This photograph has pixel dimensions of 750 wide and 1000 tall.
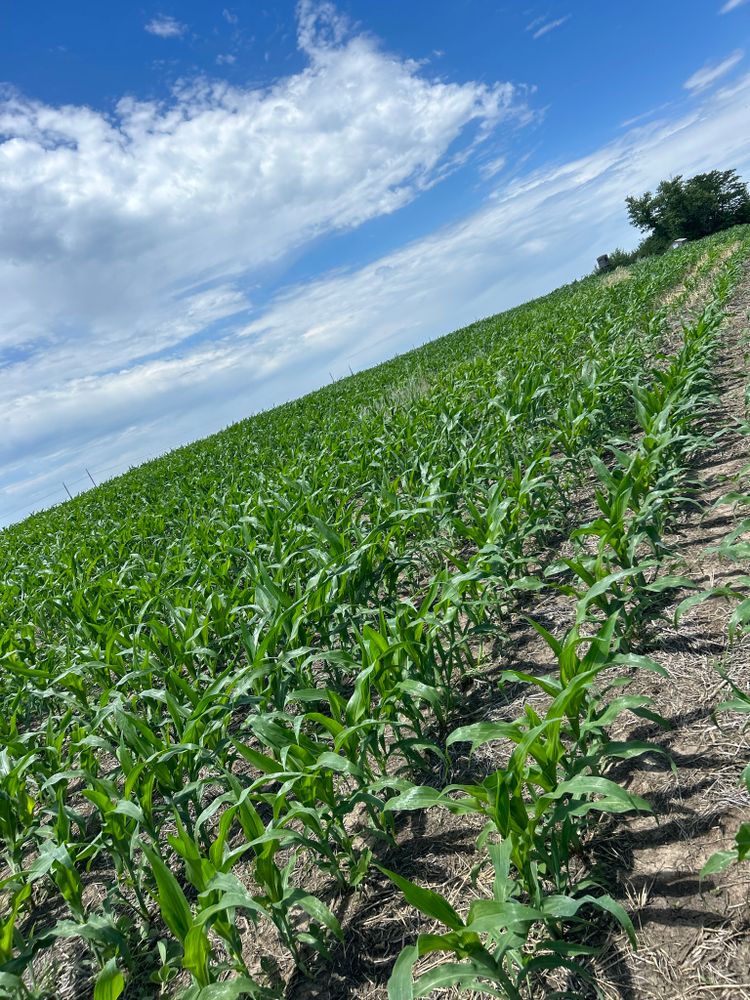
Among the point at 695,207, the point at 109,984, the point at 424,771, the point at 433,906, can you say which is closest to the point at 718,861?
the point at 433,906

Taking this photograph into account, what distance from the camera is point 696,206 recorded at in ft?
150

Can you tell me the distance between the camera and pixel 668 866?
4.74ft

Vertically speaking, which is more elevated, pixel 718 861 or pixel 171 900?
pixel 171 900

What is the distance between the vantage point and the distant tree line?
4603 centimetres

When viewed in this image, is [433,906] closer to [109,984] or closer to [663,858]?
[663,858]

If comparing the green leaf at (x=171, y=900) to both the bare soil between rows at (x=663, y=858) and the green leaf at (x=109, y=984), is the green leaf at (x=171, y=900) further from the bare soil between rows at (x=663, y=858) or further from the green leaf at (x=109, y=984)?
the bare soil between rows at (x=663, y=858)

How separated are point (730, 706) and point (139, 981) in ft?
6.35

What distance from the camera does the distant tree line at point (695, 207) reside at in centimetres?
4603

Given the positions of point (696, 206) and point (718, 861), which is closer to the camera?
point (718, 861)

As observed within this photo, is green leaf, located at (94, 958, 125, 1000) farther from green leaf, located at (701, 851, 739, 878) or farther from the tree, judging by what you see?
the tree

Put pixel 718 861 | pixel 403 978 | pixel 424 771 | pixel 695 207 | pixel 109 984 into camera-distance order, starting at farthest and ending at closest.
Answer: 1. pixel 695 207
2. pixel 424 771
3. pixel 109 984
4. pixel 718 861
5. pixel 403 978

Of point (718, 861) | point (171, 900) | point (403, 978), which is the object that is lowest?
point (718, 861)

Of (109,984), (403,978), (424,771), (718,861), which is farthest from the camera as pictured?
(424,771)

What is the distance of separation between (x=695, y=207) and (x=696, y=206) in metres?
0.11
